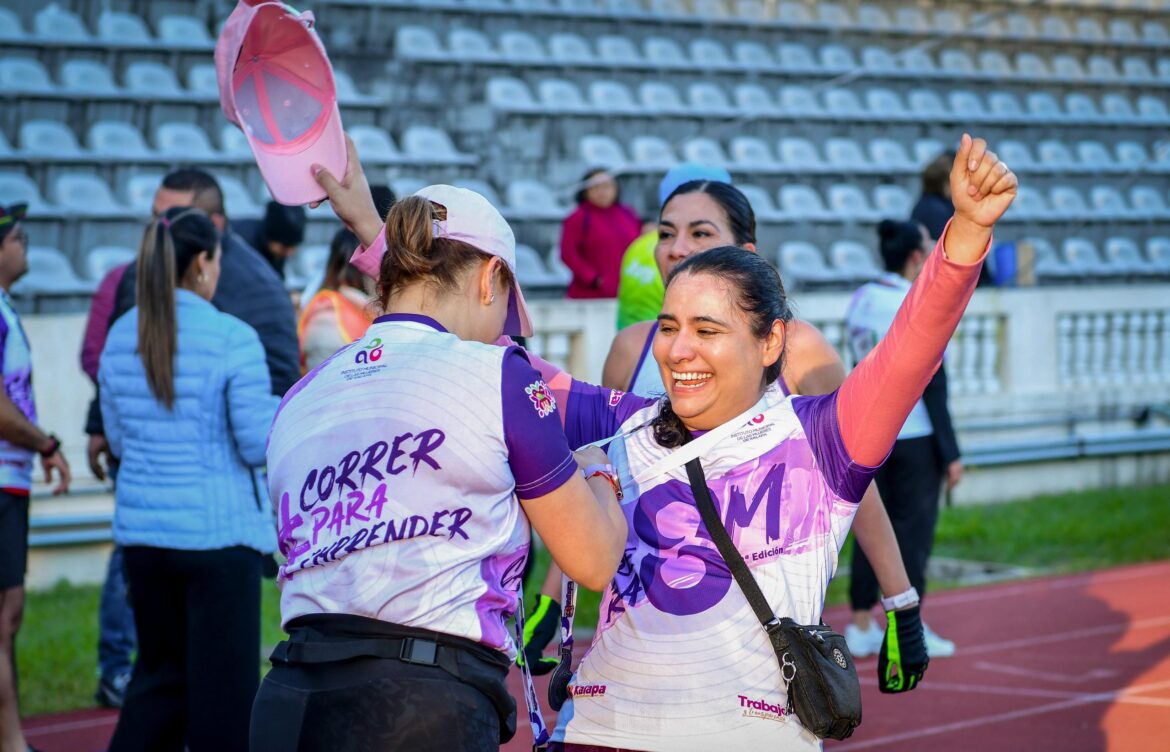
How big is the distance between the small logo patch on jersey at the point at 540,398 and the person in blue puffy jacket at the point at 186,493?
2028 mm

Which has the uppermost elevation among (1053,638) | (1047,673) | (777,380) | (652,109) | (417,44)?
(417,44)

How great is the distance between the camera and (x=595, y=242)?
10781 millimetres

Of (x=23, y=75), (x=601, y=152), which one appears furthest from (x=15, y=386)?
(x=601, y=152)

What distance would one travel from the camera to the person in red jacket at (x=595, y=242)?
423 inches

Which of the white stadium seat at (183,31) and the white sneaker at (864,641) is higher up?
the white stadium seat at (183,31)

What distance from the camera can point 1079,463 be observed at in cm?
1169

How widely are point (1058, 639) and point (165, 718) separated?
4844 millimetres

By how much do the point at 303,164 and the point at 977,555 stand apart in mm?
7199

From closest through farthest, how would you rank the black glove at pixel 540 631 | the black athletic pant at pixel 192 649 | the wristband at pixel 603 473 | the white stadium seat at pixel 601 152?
the wristband at pixel 603 473
the black glove at pixel 540 631
the black athletic pant at pixel 192 649
the white stadium seat at pixel 601 152

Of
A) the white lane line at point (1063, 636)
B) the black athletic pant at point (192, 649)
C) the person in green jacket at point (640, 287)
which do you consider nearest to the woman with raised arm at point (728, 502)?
the black athletic pant at point (192, 649)

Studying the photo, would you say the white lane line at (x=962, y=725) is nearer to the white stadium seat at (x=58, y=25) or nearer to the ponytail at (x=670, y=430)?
the ponytail at (x=670, y=430)

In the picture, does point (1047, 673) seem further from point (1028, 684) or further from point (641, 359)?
point (641, 359)

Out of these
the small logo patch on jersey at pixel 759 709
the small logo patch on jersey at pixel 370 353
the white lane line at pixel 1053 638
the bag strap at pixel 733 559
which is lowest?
the white lane line at pixel 1053 638

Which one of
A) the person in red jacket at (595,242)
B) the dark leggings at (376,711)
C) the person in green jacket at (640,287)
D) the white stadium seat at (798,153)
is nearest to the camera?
the dark leggings at (376,711)
